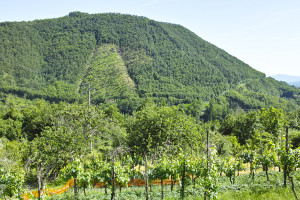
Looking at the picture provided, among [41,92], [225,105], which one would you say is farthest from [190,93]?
[41,92]

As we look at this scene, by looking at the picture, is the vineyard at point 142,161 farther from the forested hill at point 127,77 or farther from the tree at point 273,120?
the forested hill at point 127,77

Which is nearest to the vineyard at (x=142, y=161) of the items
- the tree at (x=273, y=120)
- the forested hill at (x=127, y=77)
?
the tree at (x=273, y=120)

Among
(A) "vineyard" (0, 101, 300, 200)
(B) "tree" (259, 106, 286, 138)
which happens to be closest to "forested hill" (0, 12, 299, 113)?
(B) "tree" (259, 106, 286, 138)

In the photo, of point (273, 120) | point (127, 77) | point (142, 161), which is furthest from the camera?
point (127, 77)

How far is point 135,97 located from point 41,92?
202ft

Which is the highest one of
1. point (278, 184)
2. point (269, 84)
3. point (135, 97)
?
point (269, 84)

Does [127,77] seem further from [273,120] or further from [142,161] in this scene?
[142,161]

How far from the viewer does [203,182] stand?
32.9 ft

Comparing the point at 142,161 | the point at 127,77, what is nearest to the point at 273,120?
the point at 142,161

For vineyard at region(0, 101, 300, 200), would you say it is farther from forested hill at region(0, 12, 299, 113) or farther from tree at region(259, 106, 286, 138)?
forested hill at region(0, 12, 299, 113)

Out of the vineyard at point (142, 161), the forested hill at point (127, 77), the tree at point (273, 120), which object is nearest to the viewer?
the vineyard at point (142, 161)

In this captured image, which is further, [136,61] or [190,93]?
[136,61]

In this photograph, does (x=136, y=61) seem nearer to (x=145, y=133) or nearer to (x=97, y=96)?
(x=97, y=96)

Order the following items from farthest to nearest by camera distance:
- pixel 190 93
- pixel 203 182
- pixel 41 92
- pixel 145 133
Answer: pixel 190 93
pixel 41 92
pixel 145 133
pixel 203 182
